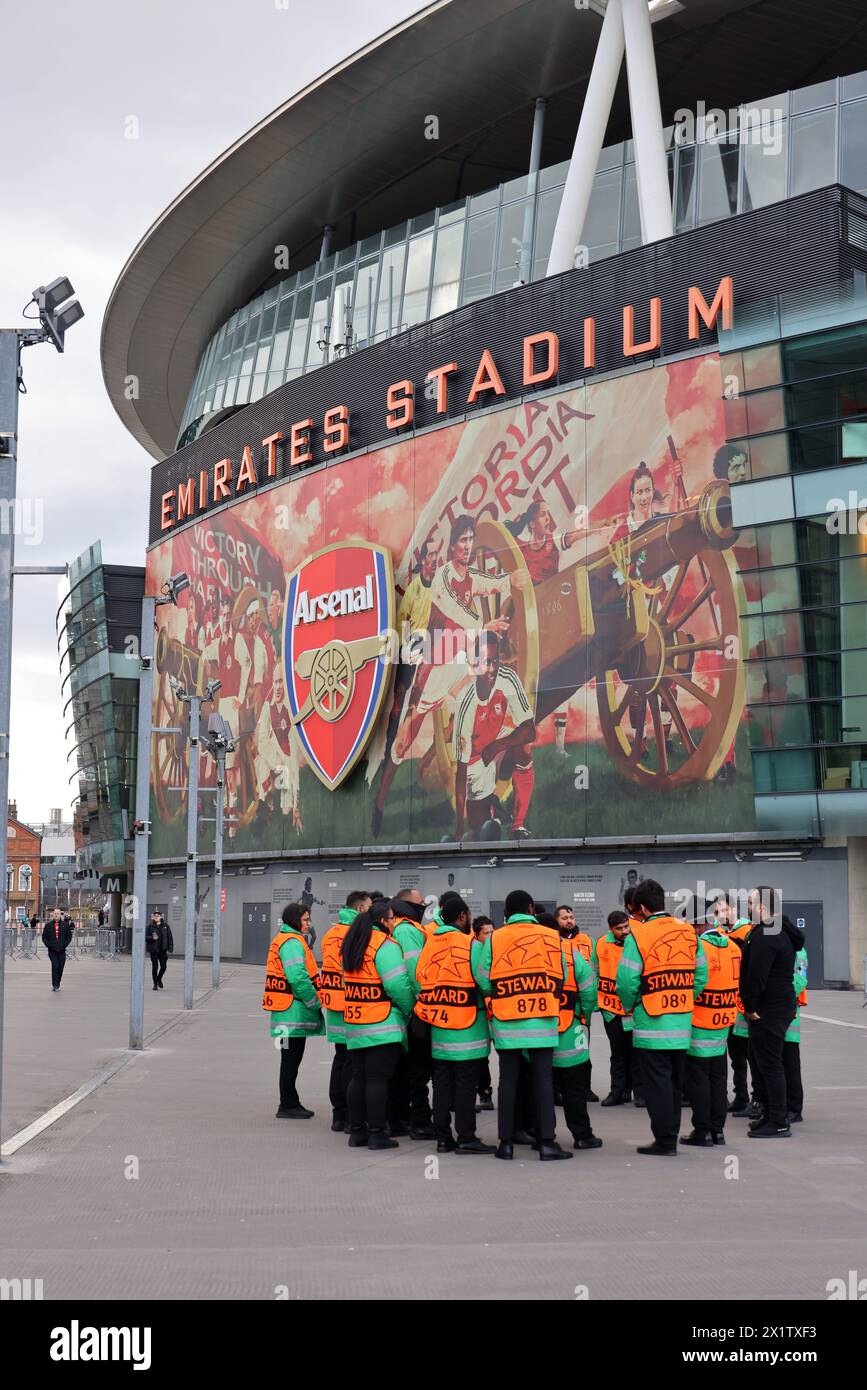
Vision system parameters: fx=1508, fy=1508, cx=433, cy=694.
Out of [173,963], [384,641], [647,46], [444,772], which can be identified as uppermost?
[647,46]

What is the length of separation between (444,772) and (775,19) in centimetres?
2484

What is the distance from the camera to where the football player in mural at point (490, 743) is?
142ft

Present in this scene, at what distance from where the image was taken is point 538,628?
4272 centimetres

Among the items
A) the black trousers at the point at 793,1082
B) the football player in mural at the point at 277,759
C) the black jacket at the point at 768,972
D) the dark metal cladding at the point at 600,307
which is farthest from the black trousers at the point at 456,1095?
the football player in mural at the point at 277,759

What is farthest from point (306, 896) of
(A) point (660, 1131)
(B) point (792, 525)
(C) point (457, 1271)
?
(C) point (457, 1271)

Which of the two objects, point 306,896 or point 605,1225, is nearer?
point 605,1225

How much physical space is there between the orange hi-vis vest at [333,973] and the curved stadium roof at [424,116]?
39995 millimetres

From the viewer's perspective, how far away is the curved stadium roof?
46344 millimetres

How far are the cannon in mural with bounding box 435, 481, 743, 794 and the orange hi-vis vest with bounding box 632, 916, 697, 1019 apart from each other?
1054 inches

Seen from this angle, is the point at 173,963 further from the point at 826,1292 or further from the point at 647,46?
the point at 826,1292

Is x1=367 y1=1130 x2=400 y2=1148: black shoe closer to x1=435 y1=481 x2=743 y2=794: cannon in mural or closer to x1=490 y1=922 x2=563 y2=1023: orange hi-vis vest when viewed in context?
x1=490 y1=922 x2=563 y2=1023: orange hi-vis vest

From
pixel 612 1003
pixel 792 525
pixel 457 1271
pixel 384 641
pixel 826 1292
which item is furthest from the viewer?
pixel 384 641

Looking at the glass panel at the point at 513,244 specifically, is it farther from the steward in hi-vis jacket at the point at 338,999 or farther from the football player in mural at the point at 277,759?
the steward in hi-vis jacket at the point at 338,999

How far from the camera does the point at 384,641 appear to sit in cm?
4794
